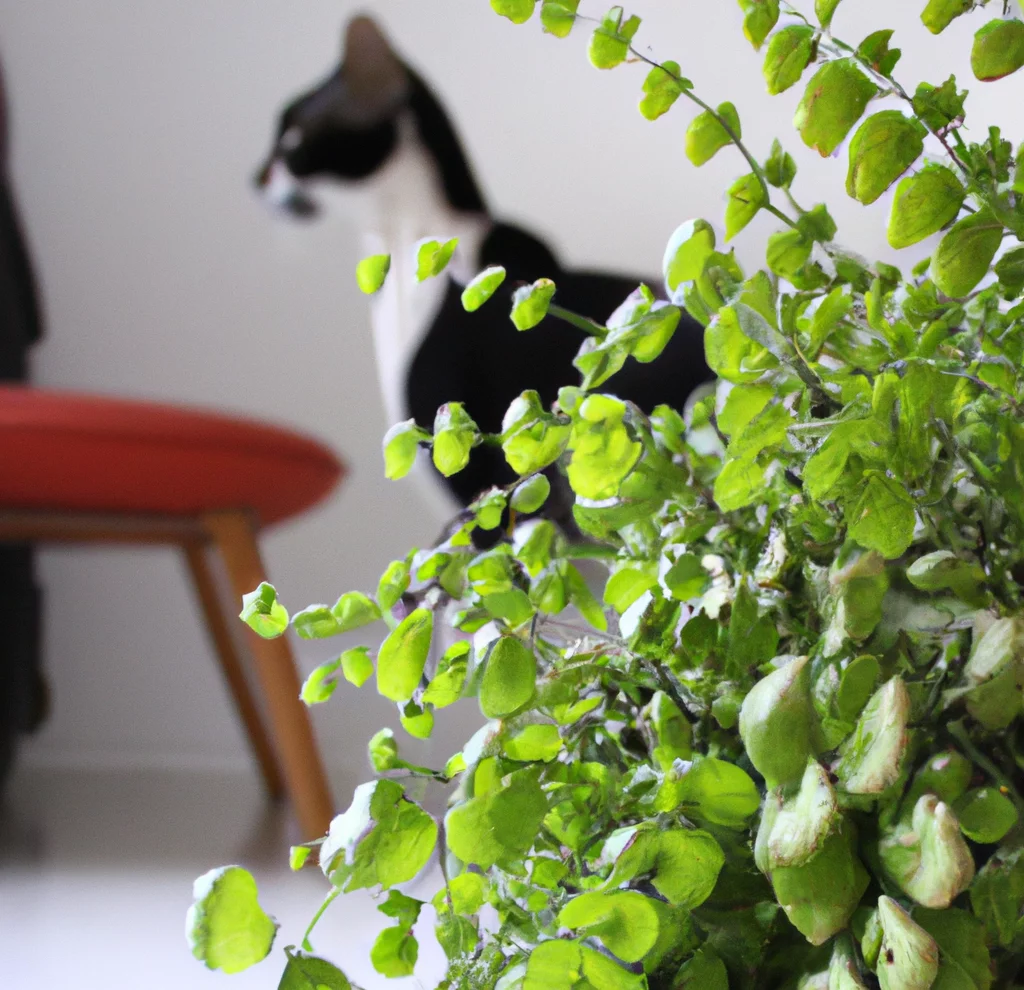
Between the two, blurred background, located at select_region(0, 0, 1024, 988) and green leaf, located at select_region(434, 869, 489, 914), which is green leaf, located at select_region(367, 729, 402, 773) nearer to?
green leaf, located at select_region(434, 869, 489, 914)

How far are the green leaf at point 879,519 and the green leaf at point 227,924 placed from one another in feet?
0.40

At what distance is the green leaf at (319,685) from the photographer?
22 cm

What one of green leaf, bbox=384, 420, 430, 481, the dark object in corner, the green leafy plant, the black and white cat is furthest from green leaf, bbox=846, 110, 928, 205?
the dark object in corner

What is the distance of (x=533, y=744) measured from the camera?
0.67ft

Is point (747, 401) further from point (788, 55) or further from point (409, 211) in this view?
point (409, 211)

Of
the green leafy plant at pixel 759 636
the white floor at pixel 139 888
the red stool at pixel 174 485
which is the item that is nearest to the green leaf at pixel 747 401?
the green leafy plant at pixel 759 636

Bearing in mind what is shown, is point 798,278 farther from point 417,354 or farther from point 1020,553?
point 417,354

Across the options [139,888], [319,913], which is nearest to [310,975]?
[319,913]

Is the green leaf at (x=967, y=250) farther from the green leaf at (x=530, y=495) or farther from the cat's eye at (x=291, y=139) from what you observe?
the cat's eye at (x=291, y=139)

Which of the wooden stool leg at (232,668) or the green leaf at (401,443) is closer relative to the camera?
the green leaf at (401,443)

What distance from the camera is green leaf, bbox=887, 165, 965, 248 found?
0.60 feet

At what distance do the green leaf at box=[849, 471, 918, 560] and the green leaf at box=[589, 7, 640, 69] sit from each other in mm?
120

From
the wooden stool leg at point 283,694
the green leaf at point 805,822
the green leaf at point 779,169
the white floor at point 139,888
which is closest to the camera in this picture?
the green leaf at point 805,822

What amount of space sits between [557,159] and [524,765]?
1.36 metres
